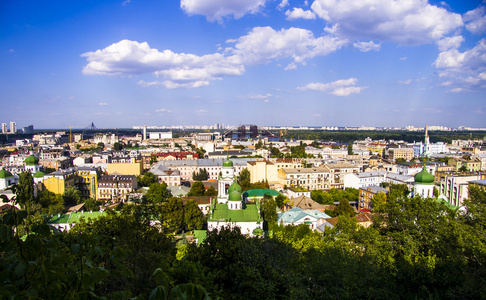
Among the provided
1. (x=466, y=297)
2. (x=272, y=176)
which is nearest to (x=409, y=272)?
(x=466, y=297)

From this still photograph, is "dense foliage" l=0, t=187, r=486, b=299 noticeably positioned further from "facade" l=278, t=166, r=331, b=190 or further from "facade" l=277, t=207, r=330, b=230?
"facade" l=278, t=166, r=331, b=190

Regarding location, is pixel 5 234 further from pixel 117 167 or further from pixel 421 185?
pixel 117 167

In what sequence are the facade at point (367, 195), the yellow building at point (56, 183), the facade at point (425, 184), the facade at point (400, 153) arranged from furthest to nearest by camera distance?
the facade at point (400, 153)
the yellow building at point (56, 183)
the facade at point (367, 195)
the facade at point (425, 184)

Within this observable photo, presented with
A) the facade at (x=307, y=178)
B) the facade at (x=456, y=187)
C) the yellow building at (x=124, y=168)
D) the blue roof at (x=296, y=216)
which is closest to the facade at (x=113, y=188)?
the yellow building at (x=124, y=168)

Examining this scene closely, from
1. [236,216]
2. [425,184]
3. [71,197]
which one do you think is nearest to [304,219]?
[236,216]

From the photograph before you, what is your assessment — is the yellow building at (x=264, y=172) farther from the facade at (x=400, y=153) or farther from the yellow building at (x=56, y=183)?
the facade at (x=400, y=153)

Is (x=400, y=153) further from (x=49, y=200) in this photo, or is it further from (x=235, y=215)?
(x=49, y=200)

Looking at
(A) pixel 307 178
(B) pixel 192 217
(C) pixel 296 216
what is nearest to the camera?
(C) pixel 296 216

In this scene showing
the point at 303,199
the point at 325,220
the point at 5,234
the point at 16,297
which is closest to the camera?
the point at 16,297
